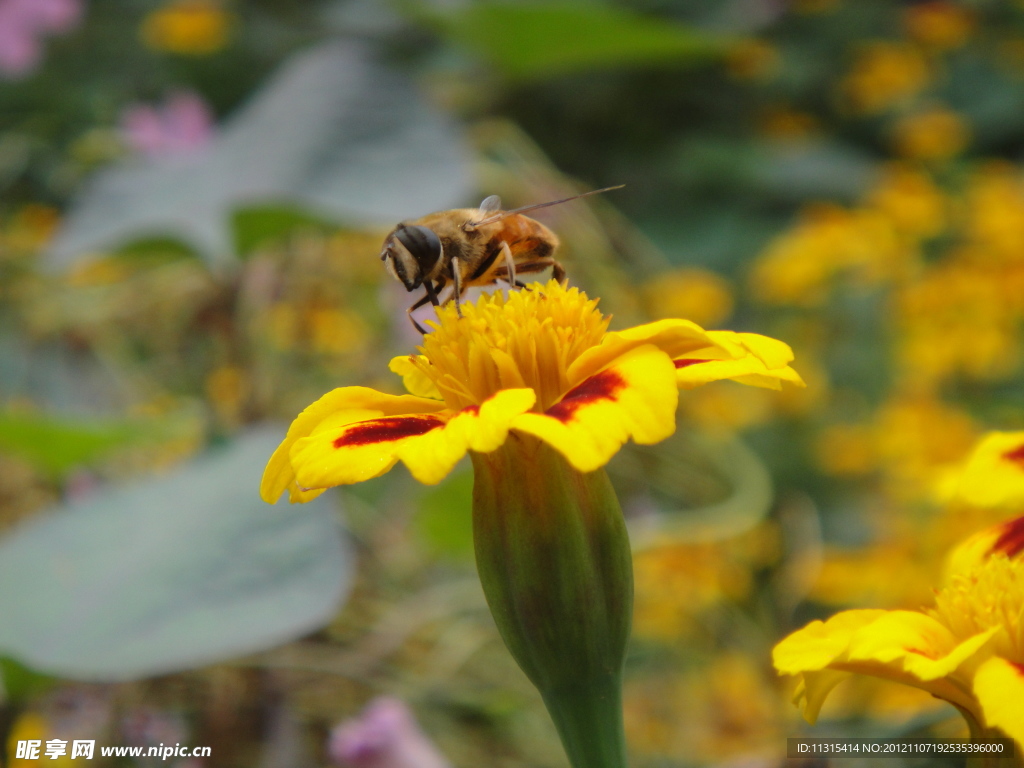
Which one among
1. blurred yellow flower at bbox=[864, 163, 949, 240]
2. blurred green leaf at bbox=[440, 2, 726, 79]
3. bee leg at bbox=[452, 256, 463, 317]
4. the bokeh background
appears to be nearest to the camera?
bee leg at bbox=[452, 256, 463, 317]

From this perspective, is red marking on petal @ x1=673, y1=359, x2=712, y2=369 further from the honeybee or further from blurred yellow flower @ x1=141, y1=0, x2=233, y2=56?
blurred yellow flower @ x1=141, y1=0, x2=233, y2=56

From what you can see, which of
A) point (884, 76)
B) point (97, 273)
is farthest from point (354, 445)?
point (884, 76)

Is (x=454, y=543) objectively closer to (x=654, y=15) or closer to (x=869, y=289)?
(x=869, y=289)

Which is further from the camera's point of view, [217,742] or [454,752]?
[454,752]

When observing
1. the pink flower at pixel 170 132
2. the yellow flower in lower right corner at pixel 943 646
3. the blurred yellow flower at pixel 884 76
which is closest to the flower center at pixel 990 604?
the yellow flower in lower right corner at pixel 943 646

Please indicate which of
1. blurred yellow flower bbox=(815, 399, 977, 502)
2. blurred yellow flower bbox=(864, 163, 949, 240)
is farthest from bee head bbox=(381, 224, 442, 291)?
blurred yellow flower bbox=(864, 163, 949, 240)

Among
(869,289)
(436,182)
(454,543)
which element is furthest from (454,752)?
(869,289)

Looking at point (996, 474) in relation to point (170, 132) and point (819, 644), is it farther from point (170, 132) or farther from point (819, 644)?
point (170, 132)
